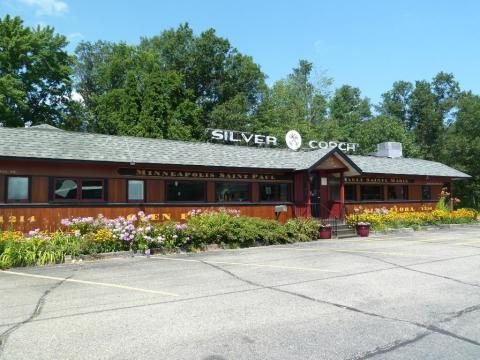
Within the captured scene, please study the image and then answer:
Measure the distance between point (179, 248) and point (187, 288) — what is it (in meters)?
6.34

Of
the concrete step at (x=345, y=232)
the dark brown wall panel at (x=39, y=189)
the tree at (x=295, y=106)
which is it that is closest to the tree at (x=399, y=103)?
the tree at (x=295, y=106)

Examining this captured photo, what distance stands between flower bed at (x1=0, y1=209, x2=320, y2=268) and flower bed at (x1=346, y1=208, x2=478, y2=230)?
5010mm

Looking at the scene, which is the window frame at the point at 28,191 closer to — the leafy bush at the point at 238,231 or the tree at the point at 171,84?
the leafy bush at the point at 238,231

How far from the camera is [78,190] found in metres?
16.9

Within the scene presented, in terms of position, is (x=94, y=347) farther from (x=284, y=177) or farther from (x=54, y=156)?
(x=284, y=177)

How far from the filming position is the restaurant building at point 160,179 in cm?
1596

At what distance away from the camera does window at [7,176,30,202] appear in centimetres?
1566

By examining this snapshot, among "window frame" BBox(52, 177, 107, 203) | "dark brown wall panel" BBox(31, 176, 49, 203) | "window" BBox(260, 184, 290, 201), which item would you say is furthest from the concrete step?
"dark brown wall panel" BBox(31, 176, 49, 203)

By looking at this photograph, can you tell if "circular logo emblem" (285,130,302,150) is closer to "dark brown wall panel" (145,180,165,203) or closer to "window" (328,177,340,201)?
"window" (328,177,340,201)

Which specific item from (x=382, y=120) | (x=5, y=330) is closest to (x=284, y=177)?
(x=5, y=330)

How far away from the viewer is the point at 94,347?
18.4 ft

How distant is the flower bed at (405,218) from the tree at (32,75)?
1124 inches

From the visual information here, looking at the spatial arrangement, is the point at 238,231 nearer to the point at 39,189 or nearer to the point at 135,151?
the point at 135,151

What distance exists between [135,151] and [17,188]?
4.86 m
